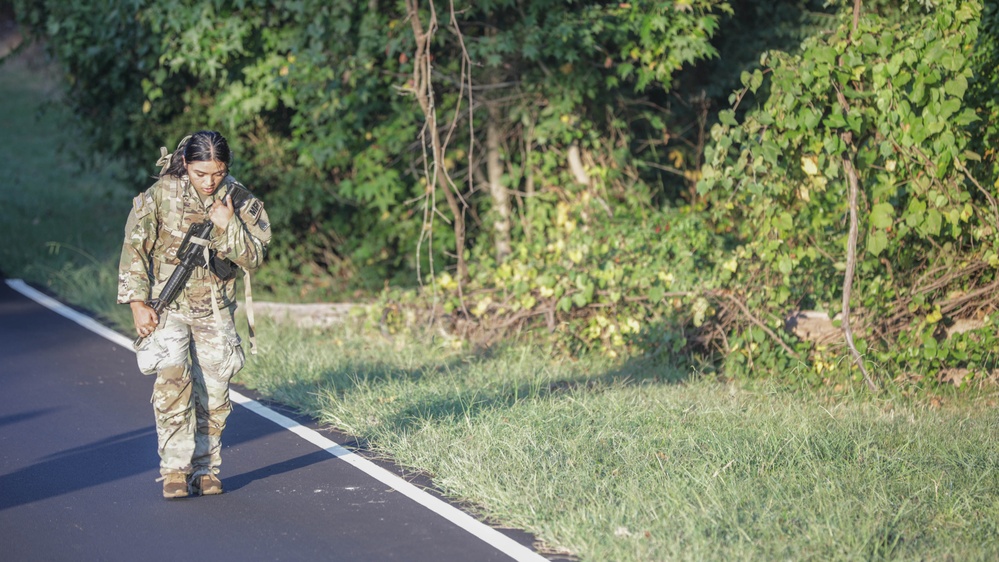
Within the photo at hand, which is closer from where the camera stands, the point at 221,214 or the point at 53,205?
the point at 221,214

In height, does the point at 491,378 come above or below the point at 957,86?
below

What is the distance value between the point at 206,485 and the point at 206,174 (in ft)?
5.43

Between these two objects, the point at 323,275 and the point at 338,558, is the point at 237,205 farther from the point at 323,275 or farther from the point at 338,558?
the point at 323,275

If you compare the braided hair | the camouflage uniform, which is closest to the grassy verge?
the camouflage uniform

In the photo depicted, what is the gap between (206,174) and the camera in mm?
5441

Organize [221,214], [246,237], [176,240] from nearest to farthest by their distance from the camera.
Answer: [221,214]
[246,237]
[176,240]

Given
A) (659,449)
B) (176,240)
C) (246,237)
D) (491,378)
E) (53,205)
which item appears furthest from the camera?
(53,205)

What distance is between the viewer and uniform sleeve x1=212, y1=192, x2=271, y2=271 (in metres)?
5.45

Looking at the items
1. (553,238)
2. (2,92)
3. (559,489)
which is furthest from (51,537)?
(2,92)

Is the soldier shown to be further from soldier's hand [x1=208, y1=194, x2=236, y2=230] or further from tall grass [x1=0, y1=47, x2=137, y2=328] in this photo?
tall grass [x1=0, y1=47, x2=137, y2=328]

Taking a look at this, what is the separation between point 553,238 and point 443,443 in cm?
535

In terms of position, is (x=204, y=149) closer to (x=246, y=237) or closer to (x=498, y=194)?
(x=246, y=237)

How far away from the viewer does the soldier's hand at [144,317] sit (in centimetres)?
544

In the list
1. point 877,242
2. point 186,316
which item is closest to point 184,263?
point 186,316
